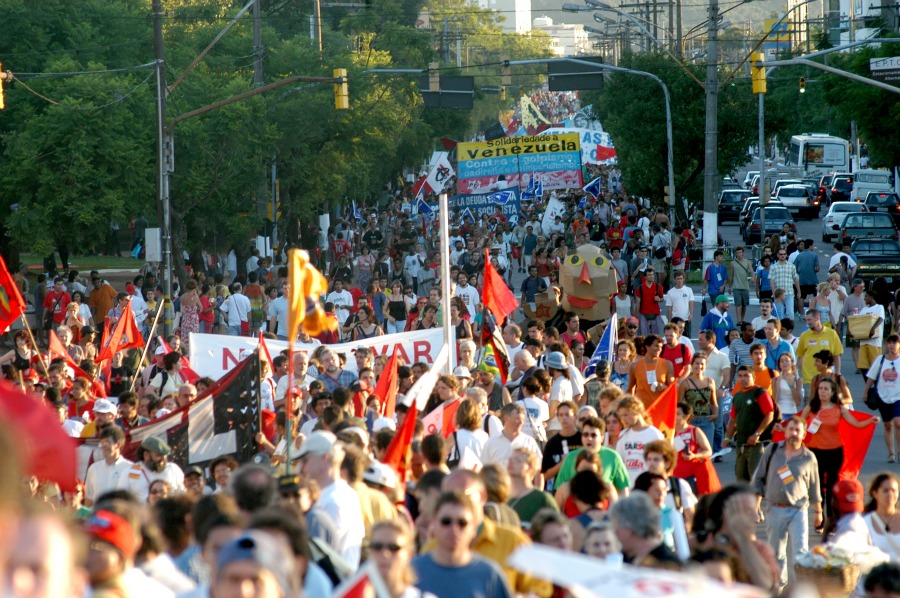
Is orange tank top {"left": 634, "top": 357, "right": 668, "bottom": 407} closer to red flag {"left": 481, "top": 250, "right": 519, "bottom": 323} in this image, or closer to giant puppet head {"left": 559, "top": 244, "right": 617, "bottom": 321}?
red flag {"left": 481, "top": 250, "right": 519, "bottom": 323}

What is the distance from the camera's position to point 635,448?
994 cm

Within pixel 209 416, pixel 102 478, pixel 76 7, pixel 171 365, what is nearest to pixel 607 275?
pixel 171 365

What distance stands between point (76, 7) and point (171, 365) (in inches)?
906

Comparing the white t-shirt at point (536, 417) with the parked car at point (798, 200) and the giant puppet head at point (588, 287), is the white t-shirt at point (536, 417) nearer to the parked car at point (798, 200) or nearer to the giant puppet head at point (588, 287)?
the giant puppet head at point (588, 287)

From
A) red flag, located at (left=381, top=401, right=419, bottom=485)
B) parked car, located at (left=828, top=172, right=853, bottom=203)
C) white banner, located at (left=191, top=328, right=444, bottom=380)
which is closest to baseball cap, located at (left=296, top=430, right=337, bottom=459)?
red flag, located at (left=381, top=401, right=419, bottom=485)

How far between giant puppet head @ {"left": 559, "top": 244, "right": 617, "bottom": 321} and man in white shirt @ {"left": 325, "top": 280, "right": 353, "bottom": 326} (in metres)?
3.04

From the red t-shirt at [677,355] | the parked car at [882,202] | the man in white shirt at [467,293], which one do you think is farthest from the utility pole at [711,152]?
the parked car at [882,202]

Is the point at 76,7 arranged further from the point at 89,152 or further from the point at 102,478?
the point at 102,478

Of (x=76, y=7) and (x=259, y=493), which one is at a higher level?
(x=76, y=7)

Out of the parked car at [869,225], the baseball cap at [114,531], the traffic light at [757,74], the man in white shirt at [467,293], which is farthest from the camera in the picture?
the parked car at [869,225]

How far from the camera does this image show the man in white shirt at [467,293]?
70.5ft

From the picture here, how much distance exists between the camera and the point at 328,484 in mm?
7227

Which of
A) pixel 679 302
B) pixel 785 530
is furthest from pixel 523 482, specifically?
pixel 679 302

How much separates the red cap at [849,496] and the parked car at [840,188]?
53343 mm
